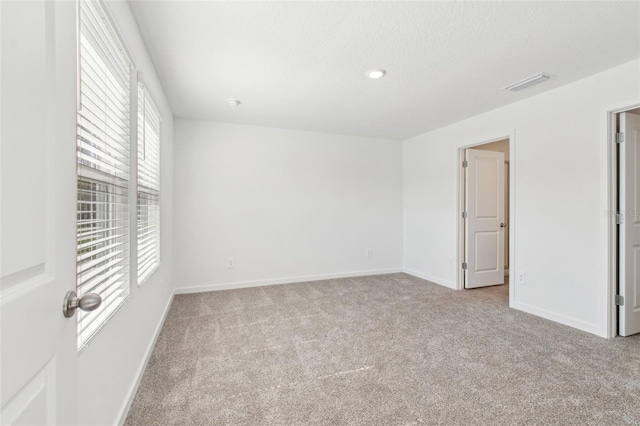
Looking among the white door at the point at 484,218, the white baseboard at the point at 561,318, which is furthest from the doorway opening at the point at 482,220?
the white baseboard at the point at 561,318

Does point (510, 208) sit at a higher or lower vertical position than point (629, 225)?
higher

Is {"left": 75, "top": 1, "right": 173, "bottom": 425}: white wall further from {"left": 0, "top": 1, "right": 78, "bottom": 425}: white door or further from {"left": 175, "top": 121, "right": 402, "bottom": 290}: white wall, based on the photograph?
{"left": 175, "top": 121, "right": 402, "bottom": 290}: white wall

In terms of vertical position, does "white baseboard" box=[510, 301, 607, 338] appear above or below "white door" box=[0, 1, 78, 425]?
below

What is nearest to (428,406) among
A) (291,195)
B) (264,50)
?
(264,50)

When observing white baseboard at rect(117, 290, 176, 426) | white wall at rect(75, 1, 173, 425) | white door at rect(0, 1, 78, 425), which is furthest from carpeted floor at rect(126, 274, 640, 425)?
white door at rect(0, 1, 78, 425)

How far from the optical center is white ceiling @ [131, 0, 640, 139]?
1802 millimetres

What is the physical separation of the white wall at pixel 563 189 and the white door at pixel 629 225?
146mm

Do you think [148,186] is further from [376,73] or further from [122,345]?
[376,73]

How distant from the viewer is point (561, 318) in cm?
291

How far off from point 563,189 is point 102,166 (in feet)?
12.1

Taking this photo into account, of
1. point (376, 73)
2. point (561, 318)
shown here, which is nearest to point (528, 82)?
point (376, 73)

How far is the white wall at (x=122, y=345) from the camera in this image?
1203mm

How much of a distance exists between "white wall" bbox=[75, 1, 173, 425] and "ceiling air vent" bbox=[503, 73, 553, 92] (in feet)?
10.3

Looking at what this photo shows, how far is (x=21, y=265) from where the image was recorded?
0.59 m
